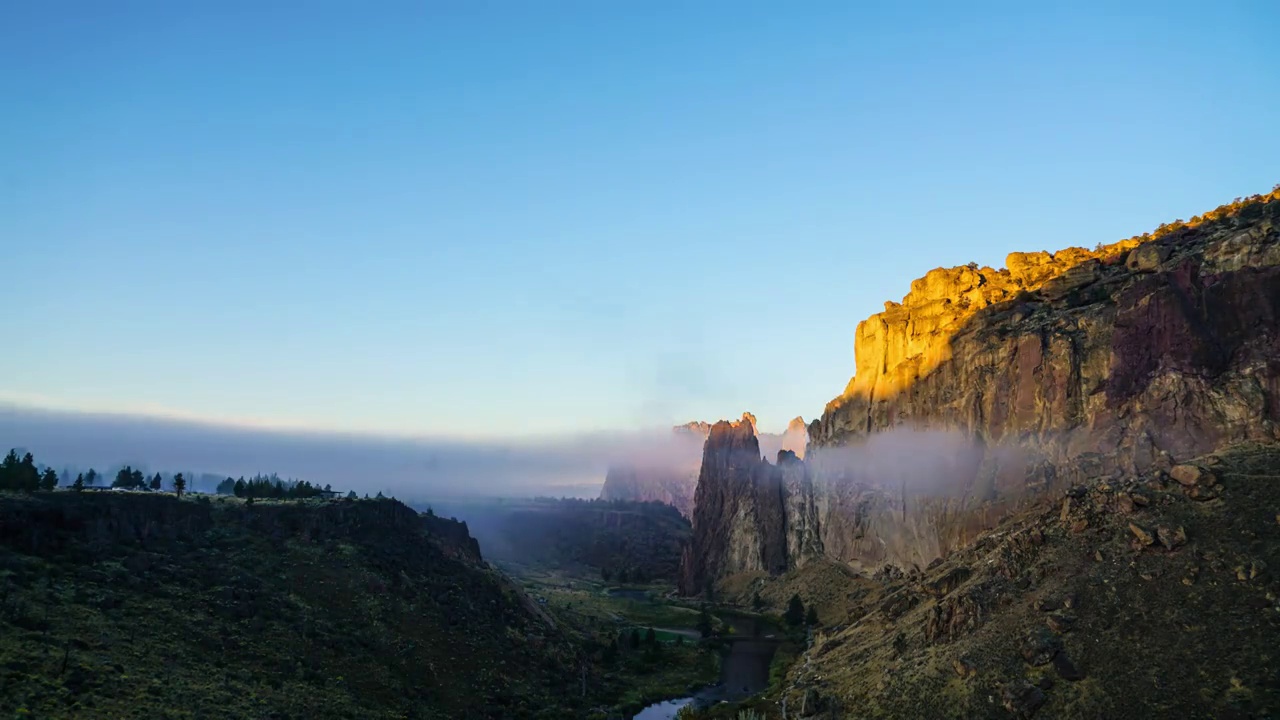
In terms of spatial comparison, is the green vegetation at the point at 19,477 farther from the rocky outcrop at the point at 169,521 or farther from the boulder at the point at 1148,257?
the boulder at the point at 1148,257

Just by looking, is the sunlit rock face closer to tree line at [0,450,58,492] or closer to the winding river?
the winding river

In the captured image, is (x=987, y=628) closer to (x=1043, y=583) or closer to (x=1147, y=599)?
(x=1043, y=583)

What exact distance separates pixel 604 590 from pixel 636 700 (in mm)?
118346

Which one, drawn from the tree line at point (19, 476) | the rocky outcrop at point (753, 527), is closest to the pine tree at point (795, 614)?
the rocky outcrop at point (753, 527)

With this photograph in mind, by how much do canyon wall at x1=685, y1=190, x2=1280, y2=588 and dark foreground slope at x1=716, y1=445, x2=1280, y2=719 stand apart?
11425 mm

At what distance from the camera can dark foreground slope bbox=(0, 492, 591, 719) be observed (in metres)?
43.9

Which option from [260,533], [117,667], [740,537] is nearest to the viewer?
[117,667]

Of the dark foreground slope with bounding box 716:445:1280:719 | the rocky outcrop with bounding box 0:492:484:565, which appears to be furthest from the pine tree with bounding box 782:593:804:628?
the dark foreground slope with bounding box 716:445:1280:719

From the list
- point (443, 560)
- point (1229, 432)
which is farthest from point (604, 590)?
point (1229, 432)

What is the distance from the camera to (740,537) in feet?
617

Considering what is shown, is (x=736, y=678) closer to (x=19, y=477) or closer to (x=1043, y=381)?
(x=1043, y=381)

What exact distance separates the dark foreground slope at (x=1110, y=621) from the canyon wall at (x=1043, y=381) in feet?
37.5

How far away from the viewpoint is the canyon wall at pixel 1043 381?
8250 centimetres

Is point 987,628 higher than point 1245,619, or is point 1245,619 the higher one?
point 1245,619
